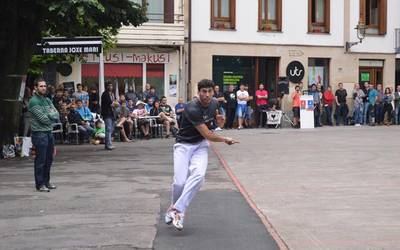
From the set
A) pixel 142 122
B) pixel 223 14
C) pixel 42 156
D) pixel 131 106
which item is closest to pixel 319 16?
pixel 223 14

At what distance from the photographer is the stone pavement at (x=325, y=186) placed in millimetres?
8055

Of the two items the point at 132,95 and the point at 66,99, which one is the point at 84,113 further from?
the point at 132,95

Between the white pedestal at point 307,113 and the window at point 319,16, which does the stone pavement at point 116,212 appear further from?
the window at point 319,16

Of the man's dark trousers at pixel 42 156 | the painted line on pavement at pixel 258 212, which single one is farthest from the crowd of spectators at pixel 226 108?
the man's dark trousers at pixel 42 156

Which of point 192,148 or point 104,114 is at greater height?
point 104,114

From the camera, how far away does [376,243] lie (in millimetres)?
7551

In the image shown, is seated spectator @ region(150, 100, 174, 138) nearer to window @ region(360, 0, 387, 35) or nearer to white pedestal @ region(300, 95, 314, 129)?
white pedestal @ region(300, 95, 314, 129)

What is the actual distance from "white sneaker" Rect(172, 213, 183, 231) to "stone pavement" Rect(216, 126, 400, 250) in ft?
3.96

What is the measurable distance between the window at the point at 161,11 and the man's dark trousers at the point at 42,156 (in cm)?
1785

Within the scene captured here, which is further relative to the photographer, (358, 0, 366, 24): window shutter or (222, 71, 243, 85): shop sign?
(358, 0, 366, 24): window shutter

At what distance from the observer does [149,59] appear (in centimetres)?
2877

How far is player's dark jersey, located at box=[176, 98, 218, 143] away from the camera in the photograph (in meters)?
8.11

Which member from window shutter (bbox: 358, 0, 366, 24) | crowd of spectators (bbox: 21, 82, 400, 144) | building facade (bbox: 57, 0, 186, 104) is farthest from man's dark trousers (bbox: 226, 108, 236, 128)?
window shutter (bbox: 358, 0, 366, 24)

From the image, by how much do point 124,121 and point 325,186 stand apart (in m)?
11.5
